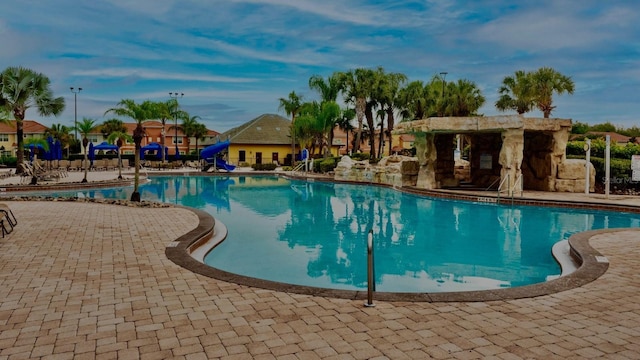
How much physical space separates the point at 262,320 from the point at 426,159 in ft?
56.3

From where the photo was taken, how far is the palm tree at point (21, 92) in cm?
2730

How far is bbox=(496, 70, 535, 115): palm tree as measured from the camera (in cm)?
3189

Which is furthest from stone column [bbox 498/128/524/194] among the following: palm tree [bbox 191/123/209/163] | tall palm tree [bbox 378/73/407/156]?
palm tree [bbox 191/123/209/163]

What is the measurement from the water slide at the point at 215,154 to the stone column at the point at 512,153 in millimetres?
23502

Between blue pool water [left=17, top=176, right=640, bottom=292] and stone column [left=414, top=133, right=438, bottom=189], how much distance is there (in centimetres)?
172

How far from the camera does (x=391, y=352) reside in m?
3.61

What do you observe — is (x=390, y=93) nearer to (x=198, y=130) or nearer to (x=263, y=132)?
(x=263, y=132)

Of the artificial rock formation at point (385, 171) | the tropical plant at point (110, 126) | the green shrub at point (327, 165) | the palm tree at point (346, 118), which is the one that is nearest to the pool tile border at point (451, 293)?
the artificial rock formation at point (385, 171)

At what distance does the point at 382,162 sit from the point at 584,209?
12091mm

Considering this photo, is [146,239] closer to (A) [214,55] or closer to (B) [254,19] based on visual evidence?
(B) [254,19]

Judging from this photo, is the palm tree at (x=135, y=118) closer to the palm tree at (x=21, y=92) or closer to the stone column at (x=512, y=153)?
the palm tree at (x=21, y=92)

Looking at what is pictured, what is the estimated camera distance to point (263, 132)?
4975cm

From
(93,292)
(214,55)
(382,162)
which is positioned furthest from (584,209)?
(214,55)

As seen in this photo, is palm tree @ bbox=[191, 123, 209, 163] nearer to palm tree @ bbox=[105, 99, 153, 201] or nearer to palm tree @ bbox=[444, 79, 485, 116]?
palm tree @ bbox=[105, 99, 153, 201]
